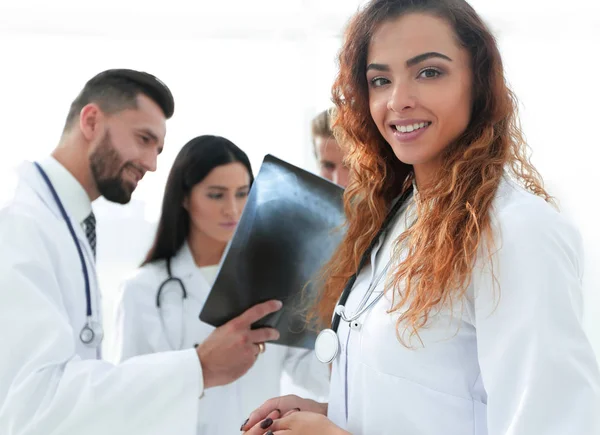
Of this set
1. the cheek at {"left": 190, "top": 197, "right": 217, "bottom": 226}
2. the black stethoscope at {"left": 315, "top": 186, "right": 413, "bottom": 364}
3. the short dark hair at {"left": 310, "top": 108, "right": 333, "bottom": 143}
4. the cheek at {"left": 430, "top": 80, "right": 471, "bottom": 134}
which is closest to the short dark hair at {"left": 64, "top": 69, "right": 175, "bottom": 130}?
the cheek at {"left": 190, "top": 197, "right": 217, "bottom": 226}

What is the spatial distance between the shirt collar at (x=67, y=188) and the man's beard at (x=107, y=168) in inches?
2.5

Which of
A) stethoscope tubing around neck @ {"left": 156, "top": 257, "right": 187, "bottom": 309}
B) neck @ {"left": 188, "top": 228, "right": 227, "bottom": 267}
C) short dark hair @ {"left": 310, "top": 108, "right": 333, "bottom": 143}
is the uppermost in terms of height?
short dark hair @ {"left": 310, "top": 108, "right": 333, "bottom": 143}

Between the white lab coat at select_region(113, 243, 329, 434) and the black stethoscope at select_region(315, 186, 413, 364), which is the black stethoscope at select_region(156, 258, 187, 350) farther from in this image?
the black stethoscope at select_region(315, 186, 413, 364)

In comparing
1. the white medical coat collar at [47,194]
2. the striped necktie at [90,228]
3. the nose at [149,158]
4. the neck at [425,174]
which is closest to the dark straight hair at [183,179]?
the nose at [149,158]

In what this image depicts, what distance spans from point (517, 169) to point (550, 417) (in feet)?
1.22

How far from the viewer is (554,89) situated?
2.58 m

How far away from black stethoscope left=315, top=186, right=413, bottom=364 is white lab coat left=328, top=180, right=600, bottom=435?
0.22ft

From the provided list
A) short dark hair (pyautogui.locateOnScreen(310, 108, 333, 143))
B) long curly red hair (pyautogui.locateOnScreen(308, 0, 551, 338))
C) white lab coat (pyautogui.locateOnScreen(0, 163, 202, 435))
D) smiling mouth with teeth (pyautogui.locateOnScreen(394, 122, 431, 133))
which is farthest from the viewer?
short dark hair (pyautogui.locateOnScreen(310, 108, 333, 143))

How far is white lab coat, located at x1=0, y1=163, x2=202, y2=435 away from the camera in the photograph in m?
1.27

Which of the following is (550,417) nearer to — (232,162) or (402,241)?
(402,241)

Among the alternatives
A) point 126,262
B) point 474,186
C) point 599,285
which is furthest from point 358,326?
point 599,285

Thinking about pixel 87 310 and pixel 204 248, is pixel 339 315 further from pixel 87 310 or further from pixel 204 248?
pixel 204 248

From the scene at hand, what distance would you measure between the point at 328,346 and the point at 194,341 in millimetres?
842

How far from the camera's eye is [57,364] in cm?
129
